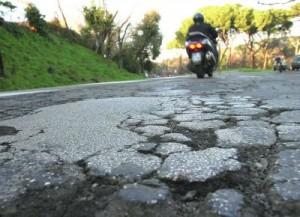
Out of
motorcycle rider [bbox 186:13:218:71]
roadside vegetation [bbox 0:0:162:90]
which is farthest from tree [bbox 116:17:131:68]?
motorcycle rider [bbox 186:13:218:71]

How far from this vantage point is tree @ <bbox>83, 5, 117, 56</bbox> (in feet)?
96.7

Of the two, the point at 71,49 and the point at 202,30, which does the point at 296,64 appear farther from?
the point at 202,30

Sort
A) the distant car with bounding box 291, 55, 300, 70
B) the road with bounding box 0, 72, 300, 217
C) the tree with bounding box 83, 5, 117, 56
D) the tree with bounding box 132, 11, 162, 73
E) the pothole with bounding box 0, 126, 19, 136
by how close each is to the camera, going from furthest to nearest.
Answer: the tree with bounding box 132, 11, 162, 73, the distant car with bounding box 291, 55, 300, 70, the tree with bounding box 83, 5, 117, 56, the pothole with bounding box 0, 126, 19, 136, the road with bounding box 0, 72, 300, 217

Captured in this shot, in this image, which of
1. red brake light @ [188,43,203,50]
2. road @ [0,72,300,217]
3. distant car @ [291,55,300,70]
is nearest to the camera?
road @ [0,72,300,217]

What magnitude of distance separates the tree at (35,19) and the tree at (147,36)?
1346 centimetres

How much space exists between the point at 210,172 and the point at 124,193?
16.5 inches

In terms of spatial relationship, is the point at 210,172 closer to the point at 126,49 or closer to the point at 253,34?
the point at 126,49

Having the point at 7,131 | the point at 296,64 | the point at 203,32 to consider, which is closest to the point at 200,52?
the point at 203,32

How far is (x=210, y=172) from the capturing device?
1.82 metres

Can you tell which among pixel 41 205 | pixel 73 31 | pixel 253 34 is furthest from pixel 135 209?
pixel 253 34

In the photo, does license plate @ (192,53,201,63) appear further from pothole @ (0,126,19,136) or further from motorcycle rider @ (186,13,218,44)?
pothole @ (0,126,19,136)

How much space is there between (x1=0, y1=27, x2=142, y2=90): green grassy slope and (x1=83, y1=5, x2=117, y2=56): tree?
12.1ft

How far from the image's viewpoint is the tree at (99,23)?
96.7 ft

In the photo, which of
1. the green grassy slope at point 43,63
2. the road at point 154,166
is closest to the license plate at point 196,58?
the road at point 154,166
